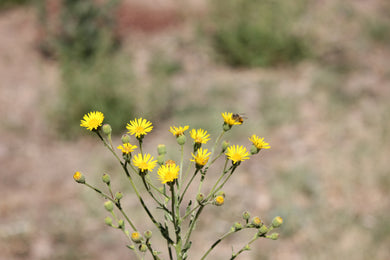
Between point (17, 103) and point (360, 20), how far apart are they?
5490 mm

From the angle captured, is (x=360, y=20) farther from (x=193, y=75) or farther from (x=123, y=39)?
(x=123, y=39)

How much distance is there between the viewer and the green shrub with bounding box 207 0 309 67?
6055mm

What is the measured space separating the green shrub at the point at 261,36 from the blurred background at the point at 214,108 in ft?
0.07

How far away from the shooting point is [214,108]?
16.4ft

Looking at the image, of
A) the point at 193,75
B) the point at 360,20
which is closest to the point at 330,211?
the point at 193,75

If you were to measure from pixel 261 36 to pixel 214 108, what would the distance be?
5.58 ft

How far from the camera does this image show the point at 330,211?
3.66 metres

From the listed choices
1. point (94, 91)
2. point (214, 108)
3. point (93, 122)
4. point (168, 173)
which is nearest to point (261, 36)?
point (214, 108)

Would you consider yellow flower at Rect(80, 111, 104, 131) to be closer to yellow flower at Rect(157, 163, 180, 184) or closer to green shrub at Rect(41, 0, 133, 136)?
yellow flower at Rect(157, 163, 180, 184)

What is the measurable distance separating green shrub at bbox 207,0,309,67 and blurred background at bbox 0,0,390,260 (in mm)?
20

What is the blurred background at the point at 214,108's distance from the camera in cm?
351

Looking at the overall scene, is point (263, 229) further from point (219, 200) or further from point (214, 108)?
point (214, 108)

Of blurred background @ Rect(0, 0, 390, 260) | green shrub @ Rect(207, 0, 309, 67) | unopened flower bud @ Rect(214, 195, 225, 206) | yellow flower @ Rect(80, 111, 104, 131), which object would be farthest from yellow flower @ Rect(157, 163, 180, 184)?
green shrub @ Rect(207, 0, 309, 67)

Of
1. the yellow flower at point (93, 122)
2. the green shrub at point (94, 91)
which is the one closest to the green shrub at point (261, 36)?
the green shrub at point (94, 91)
